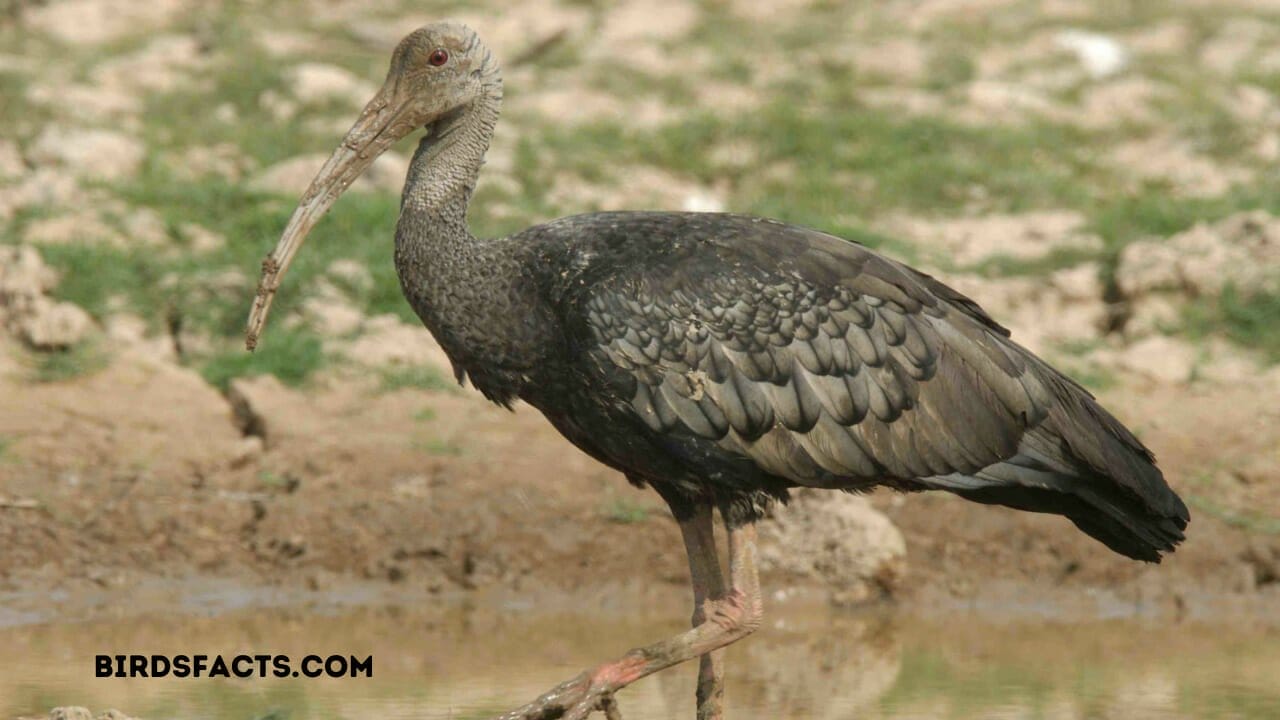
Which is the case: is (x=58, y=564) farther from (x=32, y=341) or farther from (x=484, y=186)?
(x=484, y=186)

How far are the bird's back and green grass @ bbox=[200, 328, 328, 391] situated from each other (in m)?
3.79

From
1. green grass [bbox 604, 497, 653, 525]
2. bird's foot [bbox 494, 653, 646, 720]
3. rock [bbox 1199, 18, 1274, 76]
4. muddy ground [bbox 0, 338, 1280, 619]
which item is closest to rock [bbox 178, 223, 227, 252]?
muddy ground [bbox 0, 338, 1280, 619]

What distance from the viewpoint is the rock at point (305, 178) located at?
1219 centimetres

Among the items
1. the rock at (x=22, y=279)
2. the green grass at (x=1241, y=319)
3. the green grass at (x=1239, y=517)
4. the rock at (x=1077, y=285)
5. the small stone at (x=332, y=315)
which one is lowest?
the green grass at (x=1239, y=517)

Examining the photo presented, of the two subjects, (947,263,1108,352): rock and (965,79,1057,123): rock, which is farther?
(965,79,1057,123): rock

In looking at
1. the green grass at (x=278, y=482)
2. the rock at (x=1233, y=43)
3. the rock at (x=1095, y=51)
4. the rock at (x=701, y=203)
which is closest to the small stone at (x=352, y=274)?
the green grass at (x=278, y=482)

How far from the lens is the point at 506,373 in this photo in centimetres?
667

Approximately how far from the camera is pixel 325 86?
13.8 meters

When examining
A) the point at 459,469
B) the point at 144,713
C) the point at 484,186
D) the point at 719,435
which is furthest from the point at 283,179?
the point at 719,435

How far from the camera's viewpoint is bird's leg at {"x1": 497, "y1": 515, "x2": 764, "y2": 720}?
661 cm

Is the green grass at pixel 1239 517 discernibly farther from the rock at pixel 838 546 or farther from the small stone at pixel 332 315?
the small stone at pixel 332 315

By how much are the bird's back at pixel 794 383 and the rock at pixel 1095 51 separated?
8.40 metres

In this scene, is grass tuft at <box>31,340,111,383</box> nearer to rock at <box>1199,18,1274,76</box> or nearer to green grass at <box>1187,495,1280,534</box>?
green grass at <box>1187,495,1280,534</box>

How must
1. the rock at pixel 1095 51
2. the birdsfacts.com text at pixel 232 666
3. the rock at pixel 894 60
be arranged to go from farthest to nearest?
1. the rock at pixel 1095 51
2. the rock at pixel 894 60
3. the birdsfacts.com text at pixel 232 666
